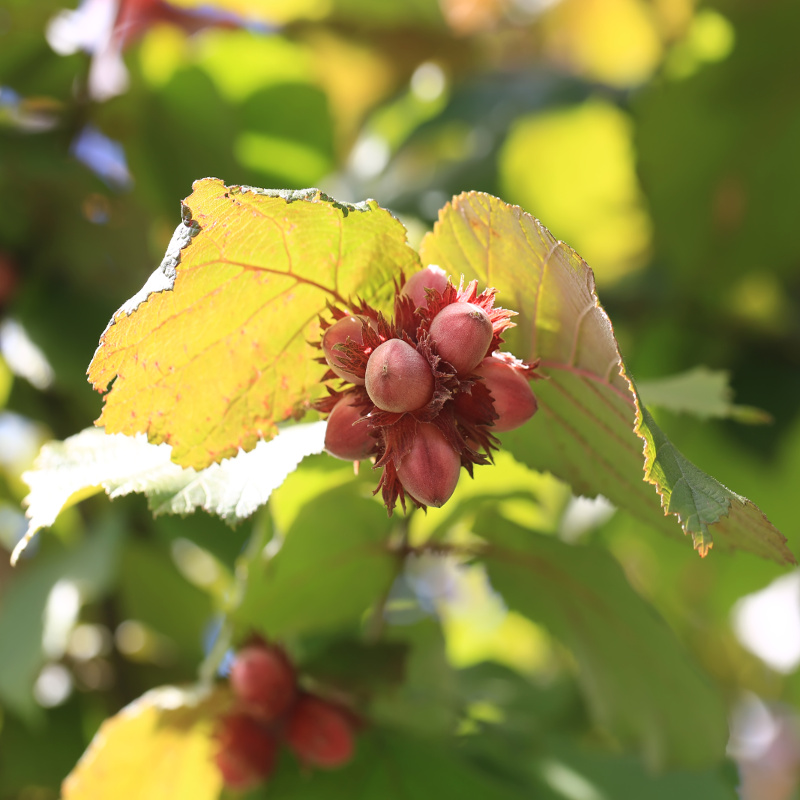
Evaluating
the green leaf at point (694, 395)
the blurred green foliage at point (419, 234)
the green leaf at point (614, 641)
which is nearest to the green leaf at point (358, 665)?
the blurred green foliage at point (419, 234)

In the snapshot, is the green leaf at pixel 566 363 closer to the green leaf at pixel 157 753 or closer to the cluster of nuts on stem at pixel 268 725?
the cluster of nuts on stem at pixel 268 725

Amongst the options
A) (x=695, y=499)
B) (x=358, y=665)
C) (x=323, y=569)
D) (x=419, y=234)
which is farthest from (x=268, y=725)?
(x=419, y=234)

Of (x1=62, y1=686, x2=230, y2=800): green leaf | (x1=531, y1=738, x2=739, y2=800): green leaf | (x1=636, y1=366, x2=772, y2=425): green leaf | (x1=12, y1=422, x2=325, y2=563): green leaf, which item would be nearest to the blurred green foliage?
(x1=531, y1=738, x2=739, y2=800): green leaf

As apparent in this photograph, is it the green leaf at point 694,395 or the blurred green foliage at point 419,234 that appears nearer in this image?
the green leaf at point 694,395

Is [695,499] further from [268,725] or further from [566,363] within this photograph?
[268,725]

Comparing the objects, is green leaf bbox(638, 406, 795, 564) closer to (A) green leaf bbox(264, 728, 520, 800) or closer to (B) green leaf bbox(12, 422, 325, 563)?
(B) green leaf bbox(12, 422, 325, 563)

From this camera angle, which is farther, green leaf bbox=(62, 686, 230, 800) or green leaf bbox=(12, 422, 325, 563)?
green leaf bbox=(62, 686, 230, 800)
